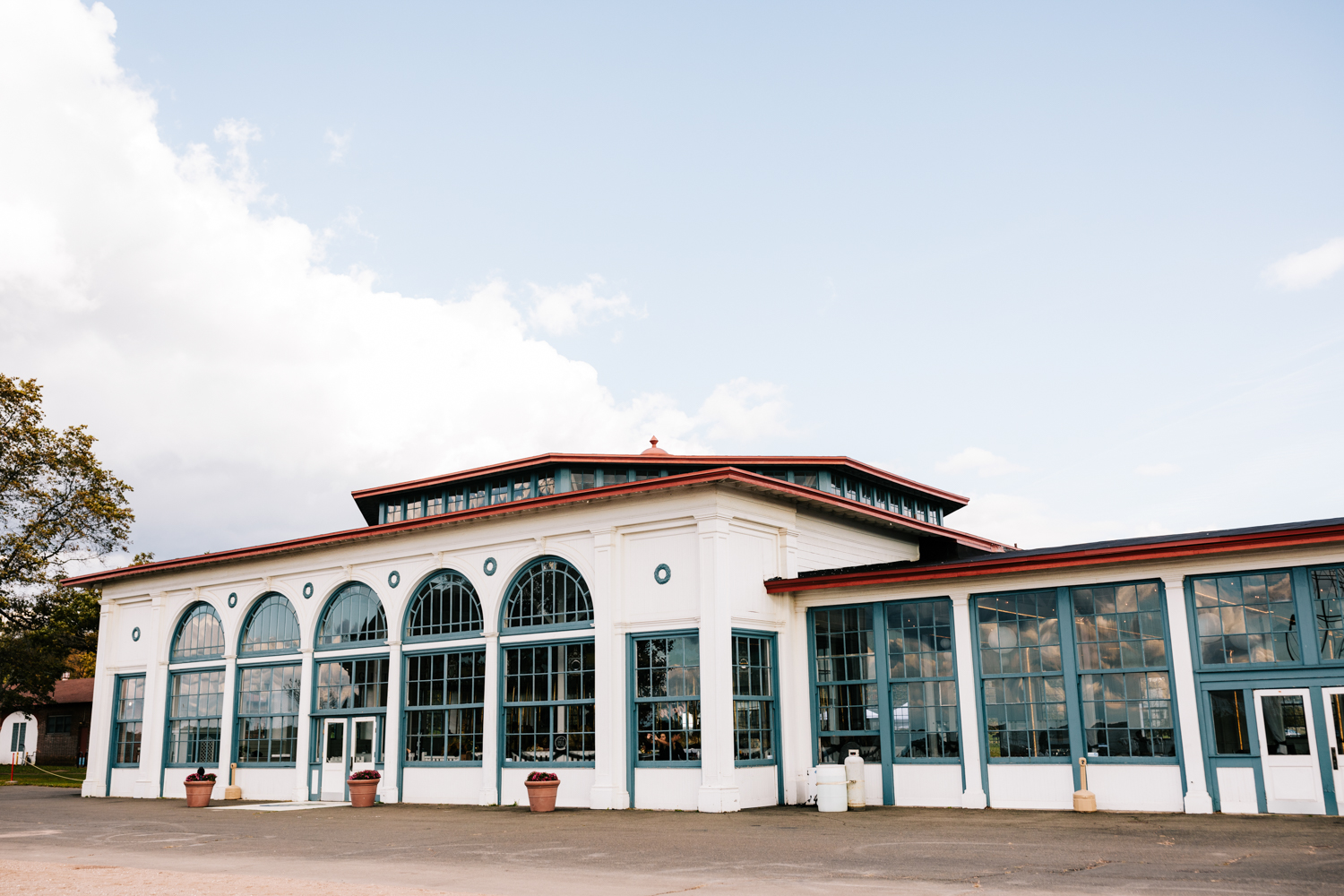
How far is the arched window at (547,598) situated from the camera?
84.7ft

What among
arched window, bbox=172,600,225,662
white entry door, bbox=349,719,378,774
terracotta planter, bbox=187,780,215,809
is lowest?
terracotta planter, bbox=187,780,215,809

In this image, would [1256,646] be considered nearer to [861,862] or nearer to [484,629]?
[861,862]

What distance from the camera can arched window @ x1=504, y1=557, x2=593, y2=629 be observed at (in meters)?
25.8

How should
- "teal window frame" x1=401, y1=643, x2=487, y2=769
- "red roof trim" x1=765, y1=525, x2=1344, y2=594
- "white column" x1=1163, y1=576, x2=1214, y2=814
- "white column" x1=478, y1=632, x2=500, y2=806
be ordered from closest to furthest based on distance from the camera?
"red roof trim" x1=765, y1=525, x2=1344, y2=594
"white column" x1=1163, y1=576, x2=1214, y2=814
"white column" x1=478, y1=632, x2=500, y2=806
"teal window frame" x1=401, y1=643, x2=487, y2=769

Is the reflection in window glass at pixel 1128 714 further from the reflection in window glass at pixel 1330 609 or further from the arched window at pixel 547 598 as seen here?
the arched window at pixel 547 598

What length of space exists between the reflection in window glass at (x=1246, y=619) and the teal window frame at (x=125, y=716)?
106 feet

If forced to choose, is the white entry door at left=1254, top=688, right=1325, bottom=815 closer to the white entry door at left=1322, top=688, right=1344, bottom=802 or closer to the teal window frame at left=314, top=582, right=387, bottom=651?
the white entry door at left=1322, top=688, right=1344, bottom=802

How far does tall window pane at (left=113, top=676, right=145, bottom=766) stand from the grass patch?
9994mm

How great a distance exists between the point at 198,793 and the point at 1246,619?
26.6 m

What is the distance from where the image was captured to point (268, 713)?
1272 inches

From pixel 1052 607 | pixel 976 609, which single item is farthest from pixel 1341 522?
pixel 976 609

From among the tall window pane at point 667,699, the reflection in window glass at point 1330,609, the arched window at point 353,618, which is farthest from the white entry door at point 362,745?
the reflection in window glass at point 1330,609

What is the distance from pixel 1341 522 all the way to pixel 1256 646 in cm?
265

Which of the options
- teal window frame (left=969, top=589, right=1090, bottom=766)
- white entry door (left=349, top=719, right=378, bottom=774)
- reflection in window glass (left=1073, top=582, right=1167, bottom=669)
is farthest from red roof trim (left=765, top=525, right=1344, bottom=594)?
white entry door (left=349, top=719, right=378, bottom=774)
